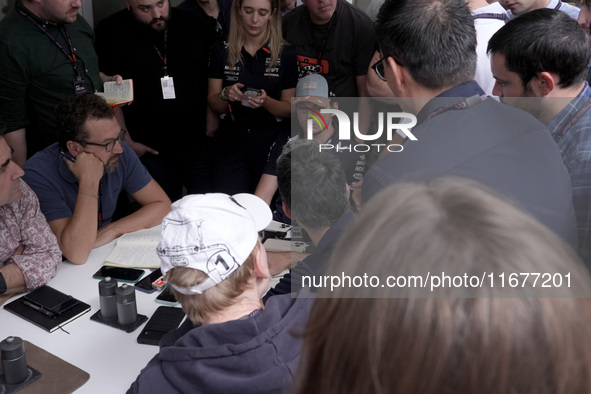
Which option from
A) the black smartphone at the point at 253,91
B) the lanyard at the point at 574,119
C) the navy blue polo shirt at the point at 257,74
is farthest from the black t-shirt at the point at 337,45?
the lanyard at the point at 574,119

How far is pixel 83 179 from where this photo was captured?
2.17m

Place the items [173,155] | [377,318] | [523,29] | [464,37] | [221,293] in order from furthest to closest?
[173,155] < [523,29] < [464,37] < [221,293] < [377,318]

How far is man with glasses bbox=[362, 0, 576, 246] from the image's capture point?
3.93ft

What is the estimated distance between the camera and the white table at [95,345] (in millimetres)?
1378

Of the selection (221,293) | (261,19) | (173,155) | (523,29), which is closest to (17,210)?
(221,293)

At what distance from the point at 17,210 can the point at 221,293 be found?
111 centimetres

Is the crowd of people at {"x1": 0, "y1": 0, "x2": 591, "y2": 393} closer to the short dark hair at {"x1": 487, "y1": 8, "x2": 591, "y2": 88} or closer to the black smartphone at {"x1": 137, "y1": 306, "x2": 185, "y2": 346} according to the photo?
the short dark hair at {"x1": 487, "y1": 8, "x2": 591, "y2": 88}

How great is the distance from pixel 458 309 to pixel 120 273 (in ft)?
5.54

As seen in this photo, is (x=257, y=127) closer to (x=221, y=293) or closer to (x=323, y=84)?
(x=323, y=84)

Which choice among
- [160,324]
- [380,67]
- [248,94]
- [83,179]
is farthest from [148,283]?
[248,94]

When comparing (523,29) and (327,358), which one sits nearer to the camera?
(327,358)

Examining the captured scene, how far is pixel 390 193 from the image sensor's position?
20.1 inches

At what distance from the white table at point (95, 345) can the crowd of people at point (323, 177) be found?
21 centimetres

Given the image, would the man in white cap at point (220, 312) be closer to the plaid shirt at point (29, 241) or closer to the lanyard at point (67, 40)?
the plaid shirt at point (29, 241)
